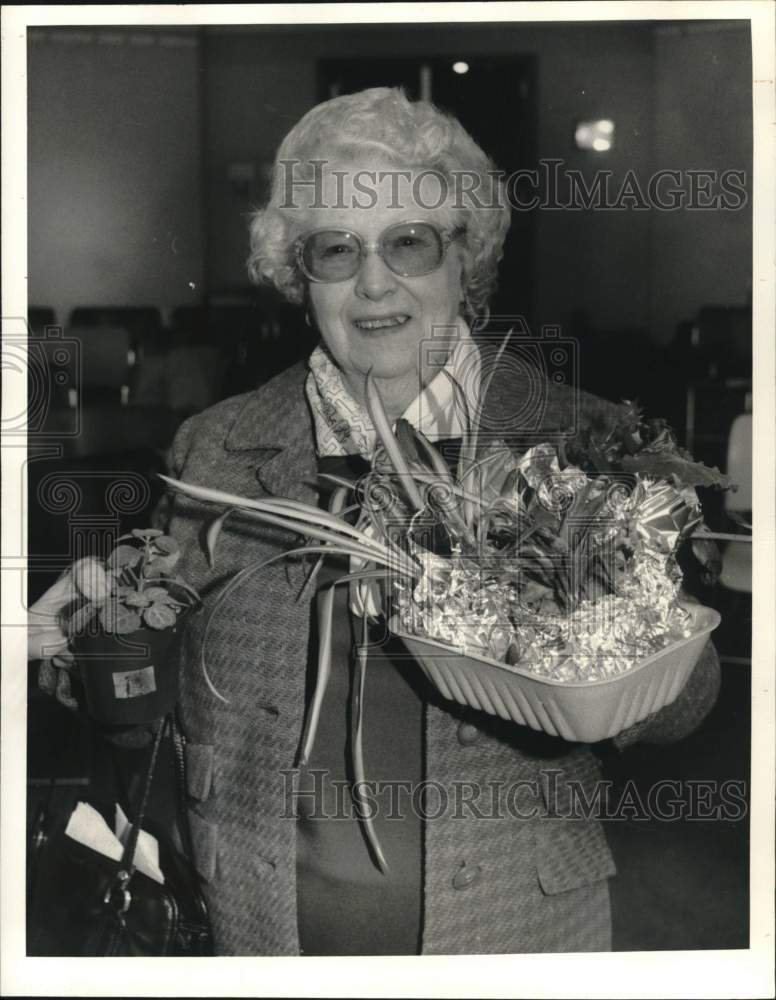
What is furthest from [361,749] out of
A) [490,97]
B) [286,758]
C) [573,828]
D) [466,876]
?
[490,97]

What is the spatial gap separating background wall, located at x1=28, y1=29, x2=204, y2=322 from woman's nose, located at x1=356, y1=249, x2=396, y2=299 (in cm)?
23

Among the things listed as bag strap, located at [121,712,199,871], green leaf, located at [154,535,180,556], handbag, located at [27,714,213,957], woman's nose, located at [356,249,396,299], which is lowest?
handbag, located at [27,714,213,957]

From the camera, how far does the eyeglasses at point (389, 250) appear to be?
1.29 meters

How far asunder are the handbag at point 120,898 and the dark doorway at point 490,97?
29.7 inches

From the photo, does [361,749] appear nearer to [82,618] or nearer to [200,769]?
[200,769]

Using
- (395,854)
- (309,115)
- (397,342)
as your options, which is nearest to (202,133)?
(309,115)

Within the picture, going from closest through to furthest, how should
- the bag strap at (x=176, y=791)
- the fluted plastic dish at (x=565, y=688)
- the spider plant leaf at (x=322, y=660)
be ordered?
the fluted plastic dish at (x=565, y=688) → the spider plant leaf at (x=322, y=660) → the bag strap at (x=176, y=791)

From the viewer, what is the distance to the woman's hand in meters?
1.36

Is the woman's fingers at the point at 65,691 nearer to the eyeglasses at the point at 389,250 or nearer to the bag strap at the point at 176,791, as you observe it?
the bag strap at the point at 176,791

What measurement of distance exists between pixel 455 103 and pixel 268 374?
436 mm

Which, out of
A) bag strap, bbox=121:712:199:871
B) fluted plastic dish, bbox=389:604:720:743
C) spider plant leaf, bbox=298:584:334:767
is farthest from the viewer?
bag strap, bbox=121:712:199:871

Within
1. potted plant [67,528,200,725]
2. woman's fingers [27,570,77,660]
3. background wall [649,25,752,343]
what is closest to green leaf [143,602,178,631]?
potted plant [67,528,200,725]

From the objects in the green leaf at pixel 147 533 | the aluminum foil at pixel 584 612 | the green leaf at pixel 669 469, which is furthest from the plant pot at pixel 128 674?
the green leaf at pixel 669 469

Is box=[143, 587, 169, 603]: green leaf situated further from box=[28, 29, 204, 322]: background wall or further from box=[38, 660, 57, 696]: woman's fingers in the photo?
box=[28, 29, 204, 322]: background wall
